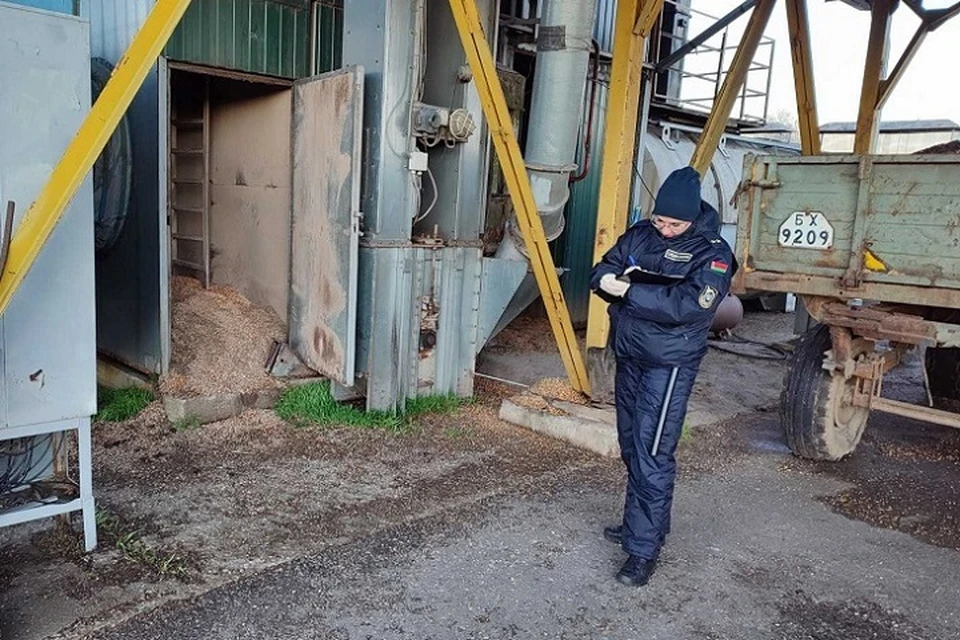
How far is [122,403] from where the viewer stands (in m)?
5.48

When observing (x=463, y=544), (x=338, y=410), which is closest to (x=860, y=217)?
(x=463, y=544)

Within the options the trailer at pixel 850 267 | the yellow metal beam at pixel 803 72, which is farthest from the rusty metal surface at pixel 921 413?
the yellow metal beam at pixel 803 72

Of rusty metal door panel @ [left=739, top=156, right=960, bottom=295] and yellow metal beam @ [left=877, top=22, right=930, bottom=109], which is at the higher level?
yellow metal beam @ [left=877, top=22, right=930, bottom=109]

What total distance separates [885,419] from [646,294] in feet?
14.2

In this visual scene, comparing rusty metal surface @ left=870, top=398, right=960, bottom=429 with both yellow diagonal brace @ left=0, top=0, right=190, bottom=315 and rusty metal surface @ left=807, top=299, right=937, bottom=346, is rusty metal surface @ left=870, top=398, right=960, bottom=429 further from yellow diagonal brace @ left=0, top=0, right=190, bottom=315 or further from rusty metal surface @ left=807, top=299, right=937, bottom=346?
yellow diagonal brace @ left=0, top=0, right=190, bottom=315

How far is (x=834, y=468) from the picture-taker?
5180 mm

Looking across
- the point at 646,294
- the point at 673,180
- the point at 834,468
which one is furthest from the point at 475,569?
the point at 834,468

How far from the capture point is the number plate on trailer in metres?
4.53

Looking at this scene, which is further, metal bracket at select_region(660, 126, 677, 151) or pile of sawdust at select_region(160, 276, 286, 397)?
metal bracket at select_region(660, 126, 677, 151)

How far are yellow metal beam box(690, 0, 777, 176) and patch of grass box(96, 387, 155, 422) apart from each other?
15.6ft

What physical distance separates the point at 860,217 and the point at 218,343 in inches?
179

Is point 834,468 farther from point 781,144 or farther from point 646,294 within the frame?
point 781,144

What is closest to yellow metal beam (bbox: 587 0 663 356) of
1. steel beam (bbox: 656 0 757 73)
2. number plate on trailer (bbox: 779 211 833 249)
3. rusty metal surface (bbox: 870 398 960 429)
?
number plate on trailer (bbox: 779 211 833 249)

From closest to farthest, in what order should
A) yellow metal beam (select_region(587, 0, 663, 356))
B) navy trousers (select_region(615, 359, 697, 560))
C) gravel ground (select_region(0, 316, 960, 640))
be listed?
gravel ground (select_region(0, 316, 960, 640)) < navy trousers (select_region(615, 359, 697, 560)) < yellow metal beam (select_region(587, 0, 663, 356))
